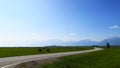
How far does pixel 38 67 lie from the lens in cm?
1969

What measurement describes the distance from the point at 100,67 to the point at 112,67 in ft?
5.26

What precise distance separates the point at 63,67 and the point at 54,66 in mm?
1010

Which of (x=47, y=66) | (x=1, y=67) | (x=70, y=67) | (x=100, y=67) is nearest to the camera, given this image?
(x=1, y=67)

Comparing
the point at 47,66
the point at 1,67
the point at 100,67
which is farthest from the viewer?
the point at 100,67

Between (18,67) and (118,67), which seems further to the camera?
(118,67)

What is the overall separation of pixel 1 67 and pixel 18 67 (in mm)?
1451

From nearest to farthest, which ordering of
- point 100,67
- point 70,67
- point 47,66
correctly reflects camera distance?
1. point 47,66
2. point 70,67
3. point 100,67

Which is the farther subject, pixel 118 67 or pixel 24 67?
pixel 118 67

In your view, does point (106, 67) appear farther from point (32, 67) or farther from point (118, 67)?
point (32, 67)

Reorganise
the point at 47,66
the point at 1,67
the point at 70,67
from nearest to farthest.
→ the point at 1,67
the point at 47,66
the point at 70,67

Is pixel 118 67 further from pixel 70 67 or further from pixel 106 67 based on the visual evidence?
pixel 70 67

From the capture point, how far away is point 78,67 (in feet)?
80.1

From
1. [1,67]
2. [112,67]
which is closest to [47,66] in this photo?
[1,67]

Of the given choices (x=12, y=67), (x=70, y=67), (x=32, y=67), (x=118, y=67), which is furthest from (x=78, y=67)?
(x=12, y=67)
